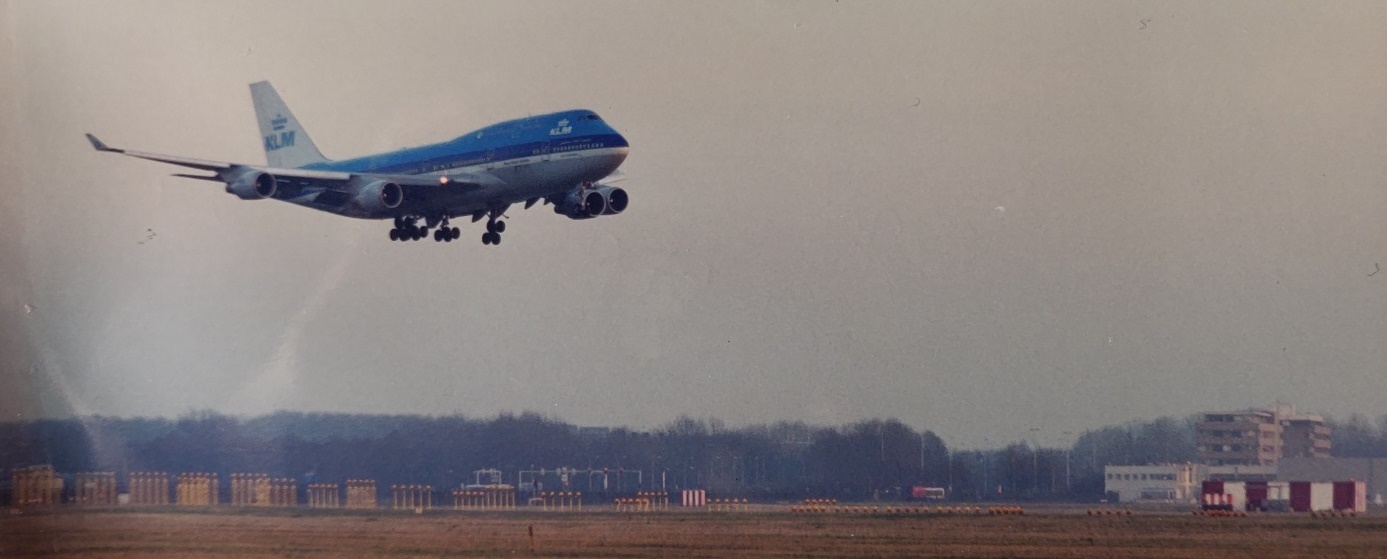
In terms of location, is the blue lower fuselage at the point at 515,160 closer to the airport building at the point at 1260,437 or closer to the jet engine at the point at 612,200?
the jet engine at the point at 612,200

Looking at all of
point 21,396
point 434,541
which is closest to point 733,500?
point 434,541

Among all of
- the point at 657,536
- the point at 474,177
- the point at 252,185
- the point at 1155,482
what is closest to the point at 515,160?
the point at 474,177

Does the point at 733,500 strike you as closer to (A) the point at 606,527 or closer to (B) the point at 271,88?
(A) the point at 606,527

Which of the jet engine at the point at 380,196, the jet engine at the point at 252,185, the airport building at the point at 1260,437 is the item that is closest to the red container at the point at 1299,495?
the airport building at the point at 1260,437

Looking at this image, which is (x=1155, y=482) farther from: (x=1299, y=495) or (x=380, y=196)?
(x=380, y=196)

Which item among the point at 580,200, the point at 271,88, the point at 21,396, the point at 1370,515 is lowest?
the point at 1370,515
